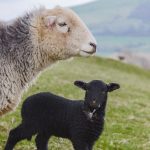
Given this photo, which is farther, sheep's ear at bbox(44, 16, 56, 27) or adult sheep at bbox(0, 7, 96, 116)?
sheep's ear at bbox(44, 16, 56, 27)

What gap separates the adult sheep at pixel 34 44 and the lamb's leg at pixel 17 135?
0.77m

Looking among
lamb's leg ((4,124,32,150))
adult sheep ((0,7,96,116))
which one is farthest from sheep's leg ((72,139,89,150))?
adult sheep ((0,7,96,116))

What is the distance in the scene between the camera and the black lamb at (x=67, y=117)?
1092cm

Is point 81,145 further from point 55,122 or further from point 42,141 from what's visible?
point 42,141

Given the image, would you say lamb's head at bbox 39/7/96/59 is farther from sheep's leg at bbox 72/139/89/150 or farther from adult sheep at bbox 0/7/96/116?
sheep's leg at bbox 72/139/89/150

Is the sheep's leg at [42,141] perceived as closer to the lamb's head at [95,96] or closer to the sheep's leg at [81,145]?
the sheep's leg at [81,145]

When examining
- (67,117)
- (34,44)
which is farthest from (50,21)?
(67,117)

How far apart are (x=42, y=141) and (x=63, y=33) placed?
2.44 meters

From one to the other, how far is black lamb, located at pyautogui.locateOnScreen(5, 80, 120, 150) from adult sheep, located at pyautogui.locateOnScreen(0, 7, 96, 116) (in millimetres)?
659

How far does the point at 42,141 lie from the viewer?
1186cm

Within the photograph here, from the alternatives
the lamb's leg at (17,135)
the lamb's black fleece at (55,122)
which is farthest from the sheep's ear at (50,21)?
the lamb's leg at (17,135)

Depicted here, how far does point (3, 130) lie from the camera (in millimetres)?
14180

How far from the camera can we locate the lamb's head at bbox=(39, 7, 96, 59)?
36.0 feet

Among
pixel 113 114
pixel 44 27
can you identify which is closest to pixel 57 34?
pixel 44 27
